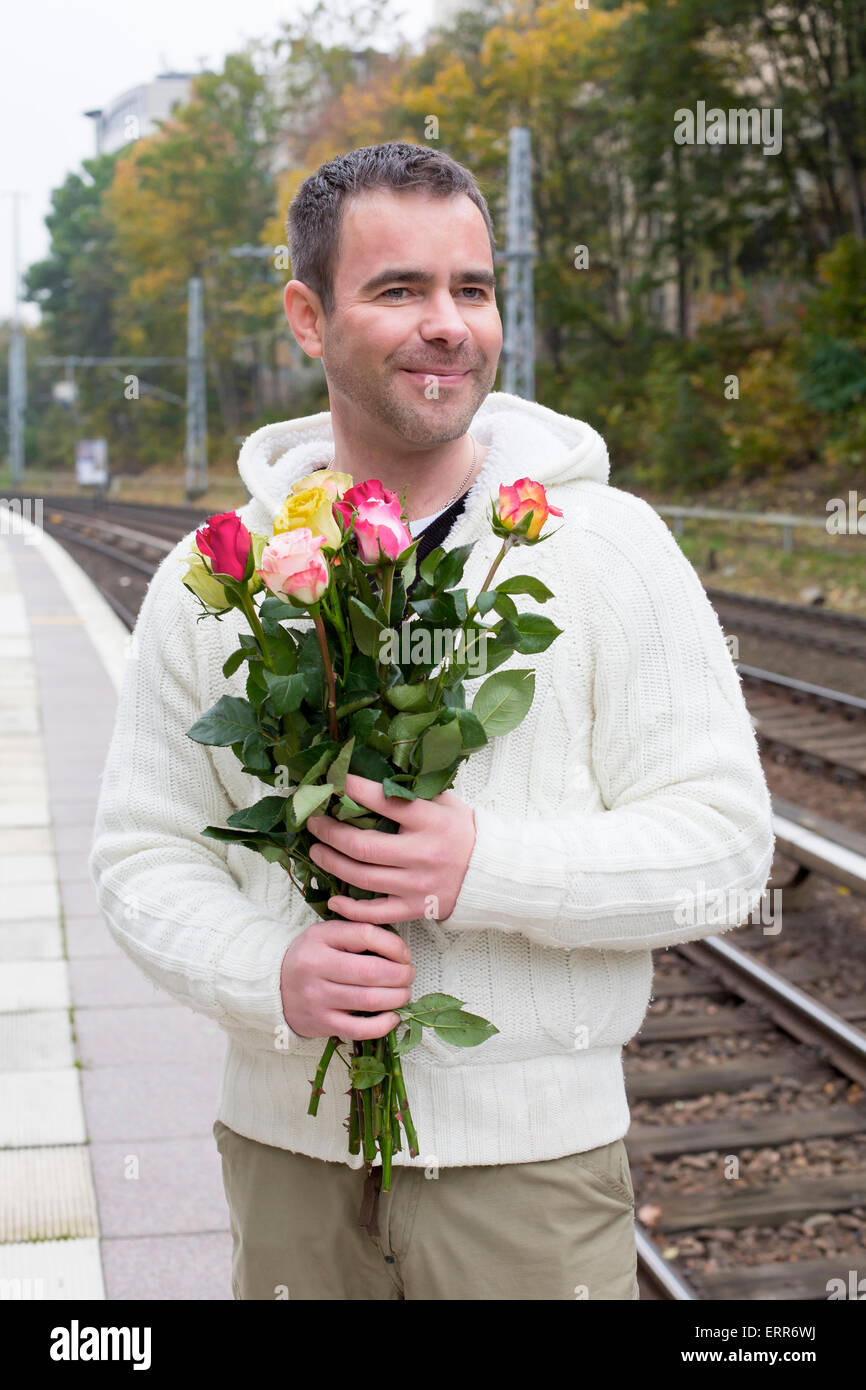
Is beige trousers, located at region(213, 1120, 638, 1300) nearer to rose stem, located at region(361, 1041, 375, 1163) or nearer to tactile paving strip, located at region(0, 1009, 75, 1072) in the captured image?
rose stem, located at region(361, 1041, 375, 1163)

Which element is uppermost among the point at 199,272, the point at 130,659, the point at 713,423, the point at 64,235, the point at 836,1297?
the point at 64,235

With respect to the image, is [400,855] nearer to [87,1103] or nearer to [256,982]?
[256,982]

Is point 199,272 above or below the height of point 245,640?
above

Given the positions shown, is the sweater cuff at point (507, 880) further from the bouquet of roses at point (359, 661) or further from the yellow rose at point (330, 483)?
the yellow rose at point (330, 483)

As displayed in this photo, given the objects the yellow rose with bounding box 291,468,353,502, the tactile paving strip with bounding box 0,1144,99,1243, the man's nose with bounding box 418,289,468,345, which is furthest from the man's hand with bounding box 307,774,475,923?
the tactile paving strip with bounding box 0,1144,99,1243

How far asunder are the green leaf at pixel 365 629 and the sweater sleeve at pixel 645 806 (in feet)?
0.88

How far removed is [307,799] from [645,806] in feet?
1.50

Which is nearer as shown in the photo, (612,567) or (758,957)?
(612,567)

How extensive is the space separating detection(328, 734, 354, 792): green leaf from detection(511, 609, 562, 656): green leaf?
234 mm

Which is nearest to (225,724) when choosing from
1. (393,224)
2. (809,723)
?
(393,224)

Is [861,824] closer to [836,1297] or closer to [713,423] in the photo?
[836,1297]

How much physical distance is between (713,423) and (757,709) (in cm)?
1853

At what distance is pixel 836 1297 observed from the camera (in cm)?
387

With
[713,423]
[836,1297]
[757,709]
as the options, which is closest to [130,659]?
→ [836,1297]
